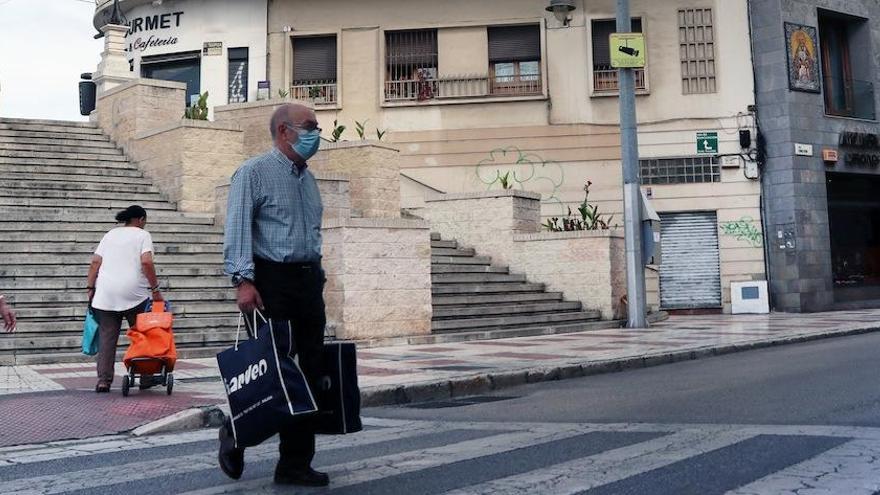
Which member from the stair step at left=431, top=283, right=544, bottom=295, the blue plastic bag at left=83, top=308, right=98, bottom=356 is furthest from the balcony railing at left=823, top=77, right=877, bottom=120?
the blue plastic bag at left=83, top=308, right=98, bottom=356

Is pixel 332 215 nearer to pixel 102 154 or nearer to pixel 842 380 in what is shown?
pixel 102 154

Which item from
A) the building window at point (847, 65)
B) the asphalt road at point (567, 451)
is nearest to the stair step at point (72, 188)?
the asphalt road at point (567, 451)

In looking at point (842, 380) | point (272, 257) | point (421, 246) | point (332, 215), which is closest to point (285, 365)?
point (272, 257)

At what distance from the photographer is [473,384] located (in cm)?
906

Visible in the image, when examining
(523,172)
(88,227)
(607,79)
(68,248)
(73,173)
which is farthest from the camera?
(607,79)

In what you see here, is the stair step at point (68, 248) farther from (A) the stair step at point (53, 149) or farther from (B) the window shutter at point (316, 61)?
(B) the window shutter at point (316, 61)

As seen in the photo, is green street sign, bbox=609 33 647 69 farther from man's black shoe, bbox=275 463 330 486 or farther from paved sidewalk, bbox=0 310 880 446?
man's black shoe, bbox=275 463 330 486

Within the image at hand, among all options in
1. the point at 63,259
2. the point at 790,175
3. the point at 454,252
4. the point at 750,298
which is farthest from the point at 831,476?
the point at 790,175

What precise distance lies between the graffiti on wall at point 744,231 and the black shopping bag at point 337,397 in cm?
1911

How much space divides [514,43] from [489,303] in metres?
9.97

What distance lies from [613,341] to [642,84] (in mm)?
11187

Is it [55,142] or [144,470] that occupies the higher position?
[55,142]

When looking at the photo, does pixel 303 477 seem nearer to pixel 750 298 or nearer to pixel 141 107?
pixel 141 107

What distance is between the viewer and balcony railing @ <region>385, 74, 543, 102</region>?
23.4 m
